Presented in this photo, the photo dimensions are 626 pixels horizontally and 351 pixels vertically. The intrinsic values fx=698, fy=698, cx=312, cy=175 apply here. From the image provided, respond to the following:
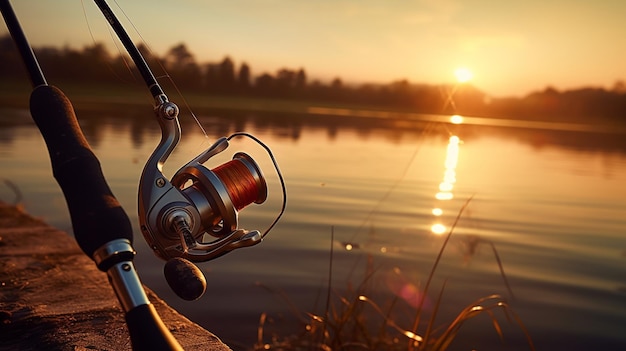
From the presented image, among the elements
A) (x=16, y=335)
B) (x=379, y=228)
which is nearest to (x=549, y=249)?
(x=379, y=228)

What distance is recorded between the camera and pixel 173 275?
5.13 ft

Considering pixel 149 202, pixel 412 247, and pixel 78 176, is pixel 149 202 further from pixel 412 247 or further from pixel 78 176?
pixel 412 247

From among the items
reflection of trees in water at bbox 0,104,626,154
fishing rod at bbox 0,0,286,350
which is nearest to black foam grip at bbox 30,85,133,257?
fishing rod at bbox 0,0,286,350

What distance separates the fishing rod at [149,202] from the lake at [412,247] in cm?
56

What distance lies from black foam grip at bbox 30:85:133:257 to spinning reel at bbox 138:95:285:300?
29 centimetres

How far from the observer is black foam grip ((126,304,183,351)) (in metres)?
1.26

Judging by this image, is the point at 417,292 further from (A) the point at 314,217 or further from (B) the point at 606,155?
(B) the point at 606,155

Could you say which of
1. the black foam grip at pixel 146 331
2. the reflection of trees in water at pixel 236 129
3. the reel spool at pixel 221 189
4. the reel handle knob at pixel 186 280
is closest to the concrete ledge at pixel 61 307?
the reel spool at pixel 221 189

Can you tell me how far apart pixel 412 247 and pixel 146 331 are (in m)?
4.68

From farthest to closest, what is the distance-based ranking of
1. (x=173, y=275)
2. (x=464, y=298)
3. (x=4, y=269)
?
(x=464, y=298)
(x=4, y=269)
(x=173, y=275)

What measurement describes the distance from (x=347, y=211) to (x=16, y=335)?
497 cm

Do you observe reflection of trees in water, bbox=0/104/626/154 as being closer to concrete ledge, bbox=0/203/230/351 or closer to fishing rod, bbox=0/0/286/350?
concrete ledge, bbox=0/203/230/351

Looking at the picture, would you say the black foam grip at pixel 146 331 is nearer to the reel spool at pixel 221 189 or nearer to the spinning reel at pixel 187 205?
the spinning reel at pixel 187 205

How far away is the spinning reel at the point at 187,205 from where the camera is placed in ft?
6.19
